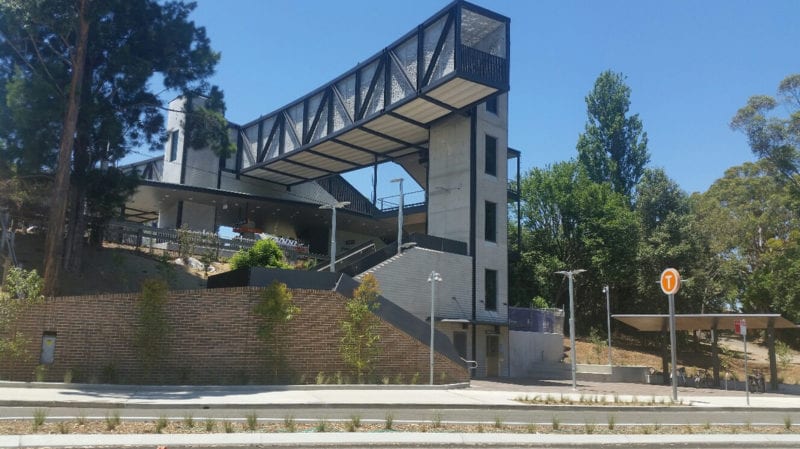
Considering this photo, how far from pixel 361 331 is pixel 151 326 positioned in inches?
271

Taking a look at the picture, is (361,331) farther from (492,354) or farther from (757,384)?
(757,384)

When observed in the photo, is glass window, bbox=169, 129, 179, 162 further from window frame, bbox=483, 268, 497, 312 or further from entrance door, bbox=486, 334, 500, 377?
entrance door, bbox=486, 334, 500, 377

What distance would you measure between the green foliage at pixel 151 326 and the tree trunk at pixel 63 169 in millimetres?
4943

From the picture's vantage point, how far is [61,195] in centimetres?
2322

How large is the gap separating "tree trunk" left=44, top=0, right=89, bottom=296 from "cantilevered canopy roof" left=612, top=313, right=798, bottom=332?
24.3 meters

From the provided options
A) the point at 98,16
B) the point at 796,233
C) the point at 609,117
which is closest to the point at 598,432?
the point at 98,16

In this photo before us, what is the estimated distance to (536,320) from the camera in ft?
126

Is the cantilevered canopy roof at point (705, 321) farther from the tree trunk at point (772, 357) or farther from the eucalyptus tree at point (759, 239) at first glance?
the eucalyptus tree at point (759, 239)

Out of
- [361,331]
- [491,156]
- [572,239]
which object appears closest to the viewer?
[361,331]

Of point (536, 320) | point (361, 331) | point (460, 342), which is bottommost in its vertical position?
point (460, 342)

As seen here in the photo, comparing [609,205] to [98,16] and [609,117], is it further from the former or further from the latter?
[98,16]

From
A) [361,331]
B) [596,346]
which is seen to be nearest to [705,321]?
[596,346]

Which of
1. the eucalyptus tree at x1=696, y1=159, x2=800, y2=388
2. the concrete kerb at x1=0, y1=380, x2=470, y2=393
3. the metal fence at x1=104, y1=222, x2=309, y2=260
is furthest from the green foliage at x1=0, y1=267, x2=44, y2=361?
the eucalyptus tree at x1=696, y1=159, x2=800, y2=388

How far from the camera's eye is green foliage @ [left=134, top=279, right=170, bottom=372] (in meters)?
19.5
